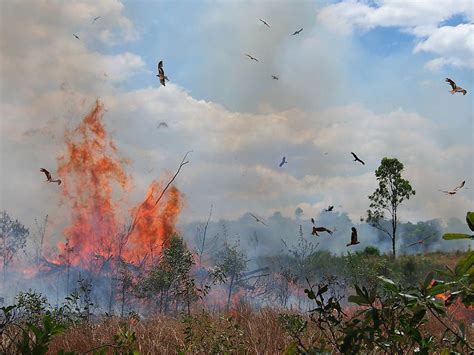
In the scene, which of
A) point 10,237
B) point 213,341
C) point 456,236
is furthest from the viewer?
point 10,237

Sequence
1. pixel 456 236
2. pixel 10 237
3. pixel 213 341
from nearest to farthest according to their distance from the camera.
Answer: pixel 456 236, pixel 213 341, pixel 10 237

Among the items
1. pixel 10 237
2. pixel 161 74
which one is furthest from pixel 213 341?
pixel 10 237

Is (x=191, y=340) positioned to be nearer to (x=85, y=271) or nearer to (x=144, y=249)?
(x=144, y=249)

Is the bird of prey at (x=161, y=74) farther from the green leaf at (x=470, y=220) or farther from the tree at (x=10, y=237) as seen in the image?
the tree at (x=10, y=237)

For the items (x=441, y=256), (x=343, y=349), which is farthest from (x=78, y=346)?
(x=441, y=256)

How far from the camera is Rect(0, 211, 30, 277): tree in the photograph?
160 feet

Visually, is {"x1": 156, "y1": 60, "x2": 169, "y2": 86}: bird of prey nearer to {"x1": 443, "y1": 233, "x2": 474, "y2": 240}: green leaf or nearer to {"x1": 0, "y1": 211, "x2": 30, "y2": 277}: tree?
{"x1": 443, "y1": 233, "x2": 474, "y2": 240}: green leaf

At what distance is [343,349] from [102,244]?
3764 centimetres

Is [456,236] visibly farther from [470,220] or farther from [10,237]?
[10,237]

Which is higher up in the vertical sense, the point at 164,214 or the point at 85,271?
the point at 164,214

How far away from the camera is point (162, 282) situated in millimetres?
23359

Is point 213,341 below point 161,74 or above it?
below

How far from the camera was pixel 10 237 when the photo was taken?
4941 centimetres

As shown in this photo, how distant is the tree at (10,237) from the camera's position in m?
48.7
